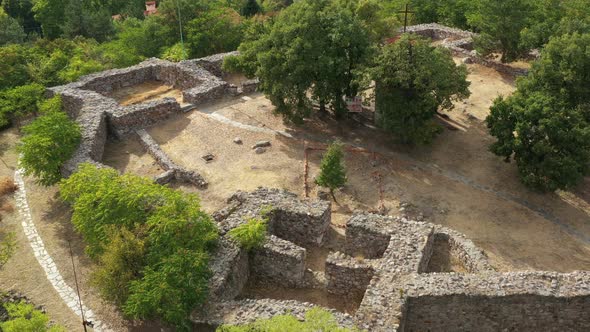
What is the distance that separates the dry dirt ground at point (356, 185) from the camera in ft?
73.3

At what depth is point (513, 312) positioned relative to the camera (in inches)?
705

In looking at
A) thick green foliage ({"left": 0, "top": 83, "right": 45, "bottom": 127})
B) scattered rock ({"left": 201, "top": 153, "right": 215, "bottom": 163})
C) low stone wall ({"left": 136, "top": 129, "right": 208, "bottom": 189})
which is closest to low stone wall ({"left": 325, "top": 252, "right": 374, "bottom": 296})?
low stone wall ({"left": 136, "top": 129, "right": 208, "bottom": 189})

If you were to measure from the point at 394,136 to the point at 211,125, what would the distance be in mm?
11116

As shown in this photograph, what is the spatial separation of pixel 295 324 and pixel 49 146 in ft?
54.4

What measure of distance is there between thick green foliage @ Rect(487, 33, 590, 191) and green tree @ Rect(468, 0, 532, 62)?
11298 millimetres

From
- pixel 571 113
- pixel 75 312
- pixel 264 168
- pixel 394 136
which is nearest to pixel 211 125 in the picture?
pixel 264 168

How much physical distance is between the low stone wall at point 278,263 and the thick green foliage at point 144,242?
208cm

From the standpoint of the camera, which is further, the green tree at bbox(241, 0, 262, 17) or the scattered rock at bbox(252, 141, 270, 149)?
the green tree at bbox(241, 0, 262, 17)

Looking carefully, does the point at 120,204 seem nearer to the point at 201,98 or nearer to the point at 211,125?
the point at 211,125

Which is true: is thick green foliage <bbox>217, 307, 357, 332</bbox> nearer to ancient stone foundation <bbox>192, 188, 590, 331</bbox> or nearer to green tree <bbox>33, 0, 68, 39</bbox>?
ancient stone foundation <bbox>192, 188, 590, 331</bbox>

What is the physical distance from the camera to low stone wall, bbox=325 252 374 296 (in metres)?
19.5

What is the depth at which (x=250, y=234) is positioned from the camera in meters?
20.1


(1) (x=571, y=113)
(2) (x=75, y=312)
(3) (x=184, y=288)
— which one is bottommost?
(2) (x=75, y=312)

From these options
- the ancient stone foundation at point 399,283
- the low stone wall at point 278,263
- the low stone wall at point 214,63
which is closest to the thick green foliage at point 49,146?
the ancient stone foundation at point 399,283
